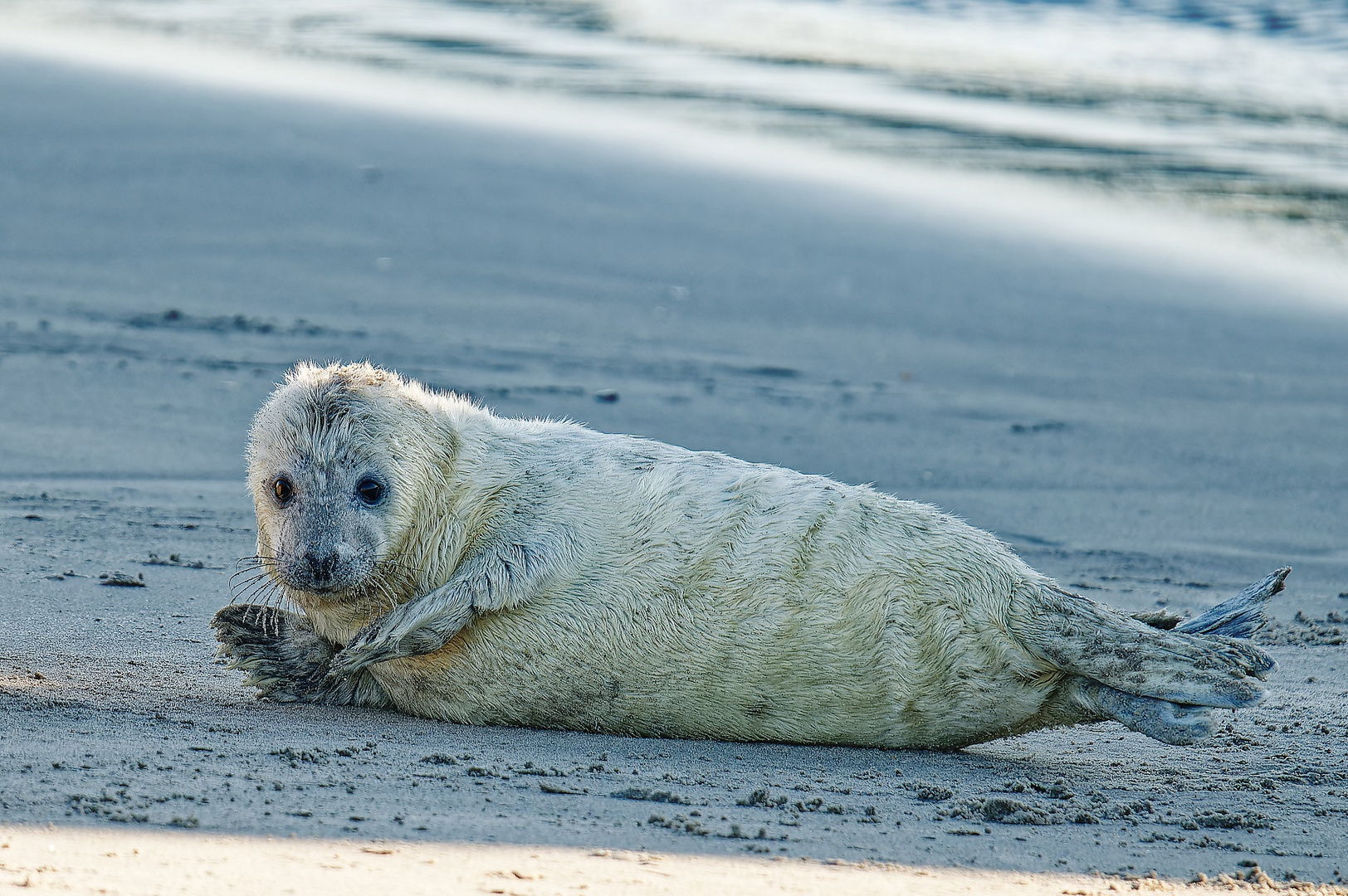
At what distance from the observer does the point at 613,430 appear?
669 centimetres

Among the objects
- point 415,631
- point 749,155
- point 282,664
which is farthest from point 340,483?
point 749,155

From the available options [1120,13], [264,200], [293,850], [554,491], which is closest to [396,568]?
[554,491]

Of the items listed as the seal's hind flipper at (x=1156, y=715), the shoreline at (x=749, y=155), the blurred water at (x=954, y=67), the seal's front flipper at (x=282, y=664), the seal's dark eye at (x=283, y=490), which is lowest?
the seal's front flipper at (x=282, y=664)

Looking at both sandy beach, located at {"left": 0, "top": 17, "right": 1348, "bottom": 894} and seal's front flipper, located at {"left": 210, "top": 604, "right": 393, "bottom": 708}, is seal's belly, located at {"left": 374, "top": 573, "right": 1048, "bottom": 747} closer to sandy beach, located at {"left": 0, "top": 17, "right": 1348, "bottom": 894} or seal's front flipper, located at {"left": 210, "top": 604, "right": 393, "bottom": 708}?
sandy beach, located at {"left": 0, "top": 17, "right": 1348, "bottom": 894}

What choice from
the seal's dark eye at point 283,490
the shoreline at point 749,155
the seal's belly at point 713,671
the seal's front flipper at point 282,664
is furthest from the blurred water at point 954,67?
the seal's dark eye at point 283,490

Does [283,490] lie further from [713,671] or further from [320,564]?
[713,671]

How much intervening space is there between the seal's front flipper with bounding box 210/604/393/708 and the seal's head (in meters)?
0.13

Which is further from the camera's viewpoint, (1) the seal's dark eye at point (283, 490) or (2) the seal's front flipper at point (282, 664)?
(2) the seal's front flipper at point (282, 664)

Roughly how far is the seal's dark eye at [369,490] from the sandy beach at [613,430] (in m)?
0.55

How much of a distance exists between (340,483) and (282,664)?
535 millimetres

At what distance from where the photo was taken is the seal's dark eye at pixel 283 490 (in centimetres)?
399

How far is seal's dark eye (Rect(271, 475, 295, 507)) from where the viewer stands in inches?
157

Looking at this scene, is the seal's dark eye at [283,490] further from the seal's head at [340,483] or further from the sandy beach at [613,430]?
the sandy beach at [613,430]

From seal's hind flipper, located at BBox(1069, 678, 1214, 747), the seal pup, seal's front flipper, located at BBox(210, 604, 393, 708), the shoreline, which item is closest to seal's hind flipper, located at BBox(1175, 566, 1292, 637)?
the seal pup
